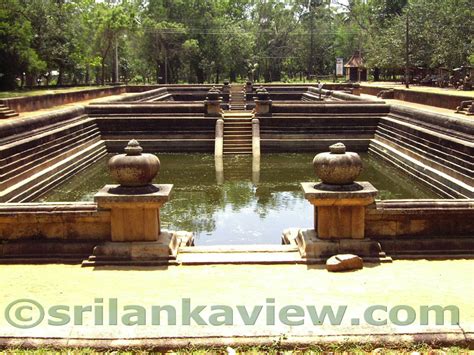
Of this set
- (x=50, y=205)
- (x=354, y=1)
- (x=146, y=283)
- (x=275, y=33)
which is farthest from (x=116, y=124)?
(x=354, y=1)

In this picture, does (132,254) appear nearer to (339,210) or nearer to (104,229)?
(104,229)

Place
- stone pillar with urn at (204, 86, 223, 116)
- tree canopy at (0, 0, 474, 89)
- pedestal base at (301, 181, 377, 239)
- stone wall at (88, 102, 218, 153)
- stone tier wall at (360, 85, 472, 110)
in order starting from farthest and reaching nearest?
1. tree canopy at (0, 0, 474, 89)
2. stone tier wall at (360, 85, 472, 110)
3. stone pillar with urn at (204, 86, 223, 116)
4. stone wall at (88, 102, 218, 153)
5. pedestal base at (301, 181, 377, 239)

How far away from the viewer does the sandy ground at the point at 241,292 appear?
379cm

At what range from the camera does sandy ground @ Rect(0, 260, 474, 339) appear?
3785mm

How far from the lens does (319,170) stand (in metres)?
6.17

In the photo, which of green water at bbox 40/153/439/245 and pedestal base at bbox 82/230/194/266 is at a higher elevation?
pedestal base at bbox 82/230/194/266

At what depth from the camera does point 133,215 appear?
6016mm

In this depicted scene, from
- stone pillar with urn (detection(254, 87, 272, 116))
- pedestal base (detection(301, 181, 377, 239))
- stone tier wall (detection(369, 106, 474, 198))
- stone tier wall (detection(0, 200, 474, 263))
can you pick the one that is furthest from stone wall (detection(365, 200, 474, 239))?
stone pillar with urn (detection(254, 87, 272, 116))

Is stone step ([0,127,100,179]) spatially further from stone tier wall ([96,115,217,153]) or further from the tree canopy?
the tree canopy

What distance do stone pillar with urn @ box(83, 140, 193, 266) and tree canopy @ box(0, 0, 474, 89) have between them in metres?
19.8

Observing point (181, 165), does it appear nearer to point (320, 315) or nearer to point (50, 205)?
point (50, 205)

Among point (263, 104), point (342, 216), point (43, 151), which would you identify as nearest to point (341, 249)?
point (342, 216)

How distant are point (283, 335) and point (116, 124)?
1630 centimetres

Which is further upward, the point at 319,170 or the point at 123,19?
the point at 123,19
